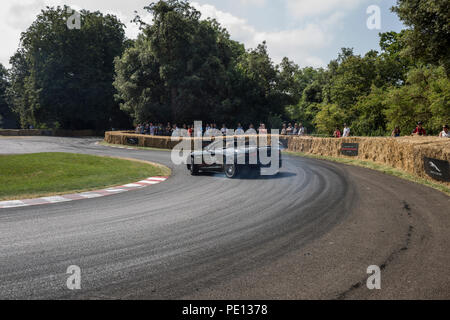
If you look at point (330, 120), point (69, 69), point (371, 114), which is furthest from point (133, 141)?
point (69, 69)

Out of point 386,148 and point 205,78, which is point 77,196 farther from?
point 205,78

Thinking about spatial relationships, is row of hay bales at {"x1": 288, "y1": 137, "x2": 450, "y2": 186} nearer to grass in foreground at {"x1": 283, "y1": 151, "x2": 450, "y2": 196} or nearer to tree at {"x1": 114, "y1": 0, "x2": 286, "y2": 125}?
grass in foreground at {"x1": 283, "y1": 151, "x2": 450, "y2": 196}

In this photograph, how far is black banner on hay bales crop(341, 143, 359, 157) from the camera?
19.7 m

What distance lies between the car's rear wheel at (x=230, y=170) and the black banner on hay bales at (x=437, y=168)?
6866 millimetres

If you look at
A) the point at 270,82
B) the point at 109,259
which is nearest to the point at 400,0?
the point at 109,259

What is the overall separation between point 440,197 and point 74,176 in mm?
12781

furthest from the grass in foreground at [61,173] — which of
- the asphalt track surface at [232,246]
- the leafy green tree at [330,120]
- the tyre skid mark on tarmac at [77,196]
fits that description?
the leafy green tree at [330,120]

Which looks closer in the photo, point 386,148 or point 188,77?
point 386,148

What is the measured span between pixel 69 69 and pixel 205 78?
94.8ft

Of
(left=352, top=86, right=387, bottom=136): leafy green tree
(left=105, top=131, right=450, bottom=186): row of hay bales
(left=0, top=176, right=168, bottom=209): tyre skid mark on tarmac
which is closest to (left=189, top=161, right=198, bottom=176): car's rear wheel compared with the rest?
(left=0, top=176, right=168, bottom=209): tyre skid mark on tarmac

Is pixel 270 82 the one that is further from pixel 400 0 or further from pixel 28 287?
pixel 28 287

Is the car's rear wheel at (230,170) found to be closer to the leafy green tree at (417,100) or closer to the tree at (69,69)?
the leafy green tree at (417,100)

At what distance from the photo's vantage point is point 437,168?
11.8m

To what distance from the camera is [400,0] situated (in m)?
16.9
